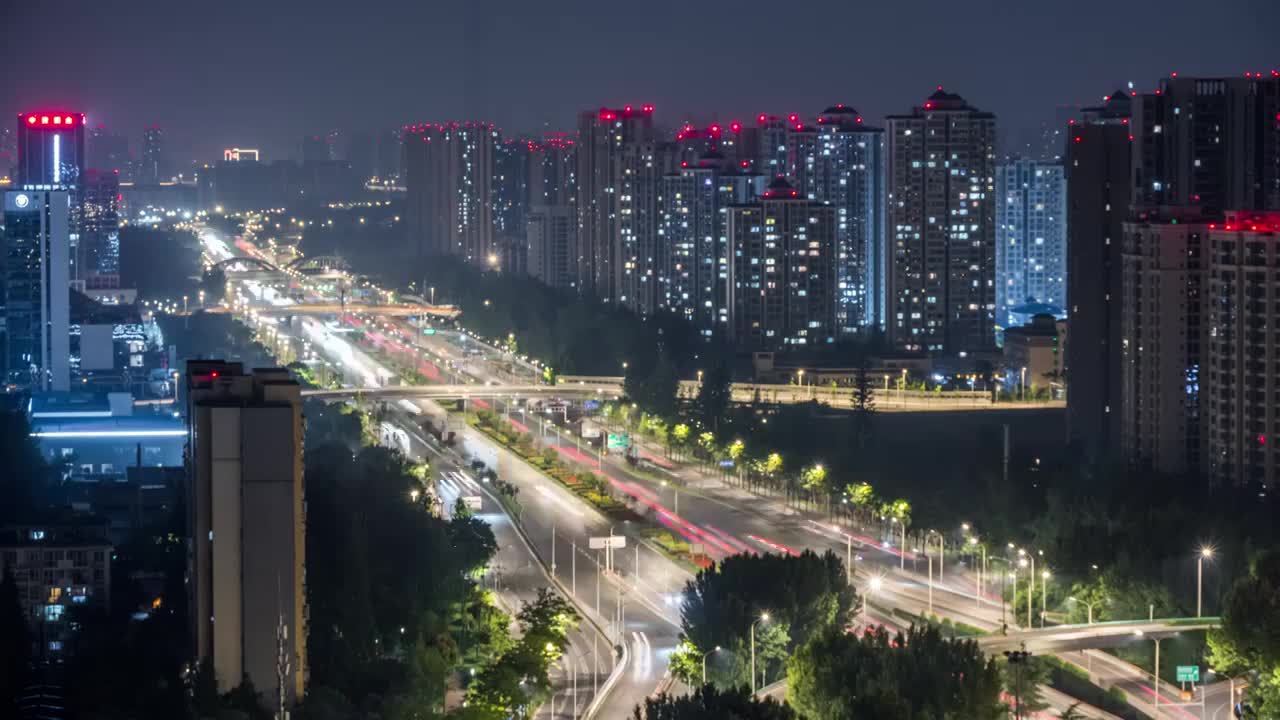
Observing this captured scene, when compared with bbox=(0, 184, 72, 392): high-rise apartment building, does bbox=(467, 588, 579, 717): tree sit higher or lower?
lower

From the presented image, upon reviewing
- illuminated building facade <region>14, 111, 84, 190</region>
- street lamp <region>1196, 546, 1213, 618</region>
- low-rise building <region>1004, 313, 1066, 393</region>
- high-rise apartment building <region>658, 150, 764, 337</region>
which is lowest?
street lamp <region>1196, 546, 1213, 618</region>

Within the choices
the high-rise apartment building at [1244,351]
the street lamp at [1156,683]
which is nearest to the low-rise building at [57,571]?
the street lamp at [1156,683]

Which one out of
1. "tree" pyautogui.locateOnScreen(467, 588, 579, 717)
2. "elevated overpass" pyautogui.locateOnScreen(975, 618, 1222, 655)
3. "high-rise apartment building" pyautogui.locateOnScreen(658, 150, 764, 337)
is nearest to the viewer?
"tree" pyautogui.locateOnScreen(467, 588, 579, 717)

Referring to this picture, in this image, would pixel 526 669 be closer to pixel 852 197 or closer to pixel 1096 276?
pixel 1096 276

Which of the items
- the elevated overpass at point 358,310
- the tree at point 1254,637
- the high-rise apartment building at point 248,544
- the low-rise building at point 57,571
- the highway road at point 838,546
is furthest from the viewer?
the elevated overpass at point 358,310

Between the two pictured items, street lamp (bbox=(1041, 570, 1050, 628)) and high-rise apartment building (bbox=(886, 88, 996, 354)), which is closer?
street lamp (bbox=(1041, 570, 1050, 628))

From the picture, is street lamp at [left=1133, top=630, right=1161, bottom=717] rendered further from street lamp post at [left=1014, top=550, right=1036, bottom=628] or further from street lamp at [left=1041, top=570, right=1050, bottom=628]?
street lamp at [left=1041, top=570, right=1050, bottom=628]

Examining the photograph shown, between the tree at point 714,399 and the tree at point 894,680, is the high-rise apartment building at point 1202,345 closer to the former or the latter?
the tree at point 714,399

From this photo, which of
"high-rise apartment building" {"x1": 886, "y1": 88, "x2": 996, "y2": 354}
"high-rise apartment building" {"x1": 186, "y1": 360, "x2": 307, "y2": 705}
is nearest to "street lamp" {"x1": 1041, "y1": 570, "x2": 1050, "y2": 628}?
"high-rise apartment building" {"x1": 186, "y1": 360, "x2": 307, "y2": 705}
